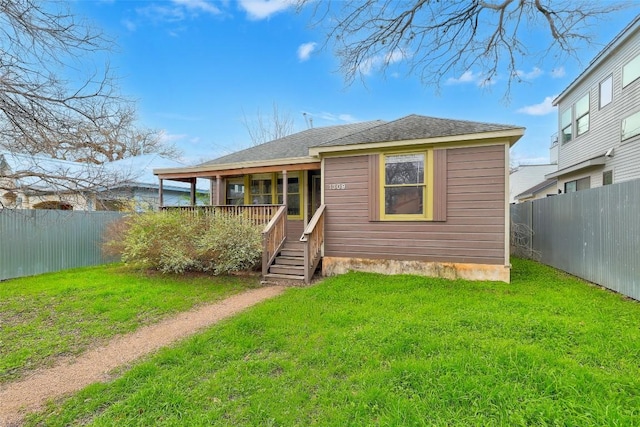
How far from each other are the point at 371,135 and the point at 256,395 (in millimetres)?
6104

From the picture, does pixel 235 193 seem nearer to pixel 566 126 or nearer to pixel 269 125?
pixel 566 126

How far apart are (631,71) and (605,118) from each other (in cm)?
159

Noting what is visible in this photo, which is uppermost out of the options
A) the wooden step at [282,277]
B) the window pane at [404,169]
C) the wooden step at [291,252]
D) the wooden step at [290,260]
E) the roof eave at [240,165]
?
the roof eave at [240,165]

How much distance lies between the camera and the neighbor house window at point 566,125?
1224 centimetres

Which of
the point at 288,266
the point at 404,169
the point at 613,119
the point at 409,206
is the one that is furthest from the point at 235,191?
the point at 613,119

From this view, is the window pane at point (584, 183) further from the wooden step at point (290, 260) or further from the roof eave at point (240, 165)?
the wooden step at point (290, 260)

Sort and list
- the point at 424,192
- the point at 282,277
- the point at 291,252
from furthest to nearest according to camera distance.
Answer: the point at 291,252 < the point at 282,277 < the point at 424,192

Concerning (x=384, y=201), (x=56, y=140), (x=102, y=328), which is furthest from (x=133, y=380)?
(x=384, y=201)

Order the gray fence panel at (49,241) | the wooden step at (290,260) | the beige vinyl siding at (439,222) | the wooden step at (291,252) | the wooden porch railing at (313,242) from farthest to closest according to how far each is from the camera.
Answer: the gray fence panel at (49,241) < the wooden step at (291,252) < the wooden step at (290,260) < the wooden porch railing at (313,242) < the beige vinyl siding at (439,222)

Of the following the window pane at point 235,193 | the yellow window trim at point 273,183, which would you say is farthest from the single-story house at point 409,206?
the window pane at point 235,193

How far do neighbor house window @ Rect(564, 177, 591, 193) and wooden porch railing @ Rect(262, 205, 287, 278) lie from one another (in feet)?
32.7

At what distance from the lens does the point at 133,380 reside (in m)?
3.00

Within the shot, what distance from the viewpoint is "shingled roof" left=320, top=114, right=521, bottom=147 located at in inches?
249

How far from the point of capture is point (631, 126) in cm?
862
